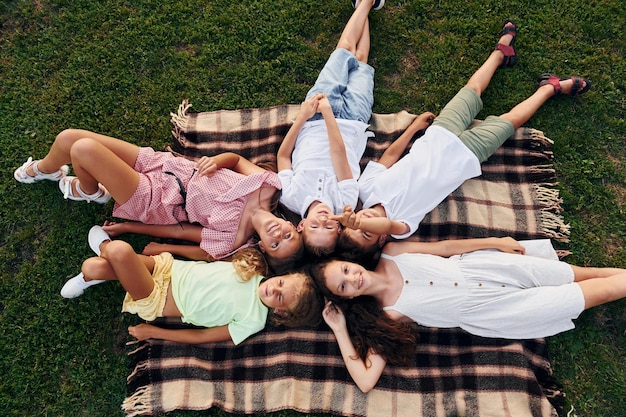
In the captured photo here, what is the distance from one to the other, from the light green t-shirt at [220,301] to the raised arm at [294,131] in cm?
109

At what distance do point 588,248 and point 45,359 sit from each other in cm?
489

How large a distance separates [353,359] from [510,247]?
1.66 metres

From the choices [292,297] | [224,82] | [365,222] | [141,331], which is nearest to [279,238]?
[292,297]

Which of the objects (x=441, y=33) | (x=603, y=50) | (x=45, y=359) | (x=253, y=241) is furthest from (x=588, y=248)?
(x=45, y=359)

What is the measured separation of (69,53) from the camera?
4.49 m

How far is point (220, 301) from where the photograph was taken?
362 centimetres

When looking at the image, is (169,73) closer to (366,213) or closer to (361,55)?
(361,55)

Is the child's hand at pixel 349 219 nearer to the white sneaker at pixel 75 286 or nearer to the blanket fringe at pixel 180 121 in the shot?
the blanket fringe at pixel 180 121

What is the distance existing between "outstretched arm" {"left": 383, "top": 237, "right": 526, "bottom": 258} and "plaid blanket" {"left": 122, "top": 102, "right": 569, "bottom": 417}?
0.22 meters

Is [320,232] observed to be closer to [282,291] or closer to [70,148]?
[282,291]

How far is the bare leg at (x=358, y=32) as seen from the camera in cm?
436

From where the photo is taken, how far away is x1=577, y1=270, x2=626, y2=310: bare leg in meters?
3.56

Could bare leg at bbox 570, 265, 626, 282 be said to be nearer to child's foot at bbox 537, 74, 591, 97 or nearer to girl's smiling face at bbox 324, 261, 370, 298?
child's foot at bbox 537, 74, 591, 97

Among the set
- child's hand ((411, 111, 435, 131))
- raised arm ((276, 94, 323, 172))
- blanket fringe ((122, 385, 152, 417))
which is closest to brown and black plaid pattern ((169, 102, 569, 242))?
child's hand ((411, 111, 435, 131))
